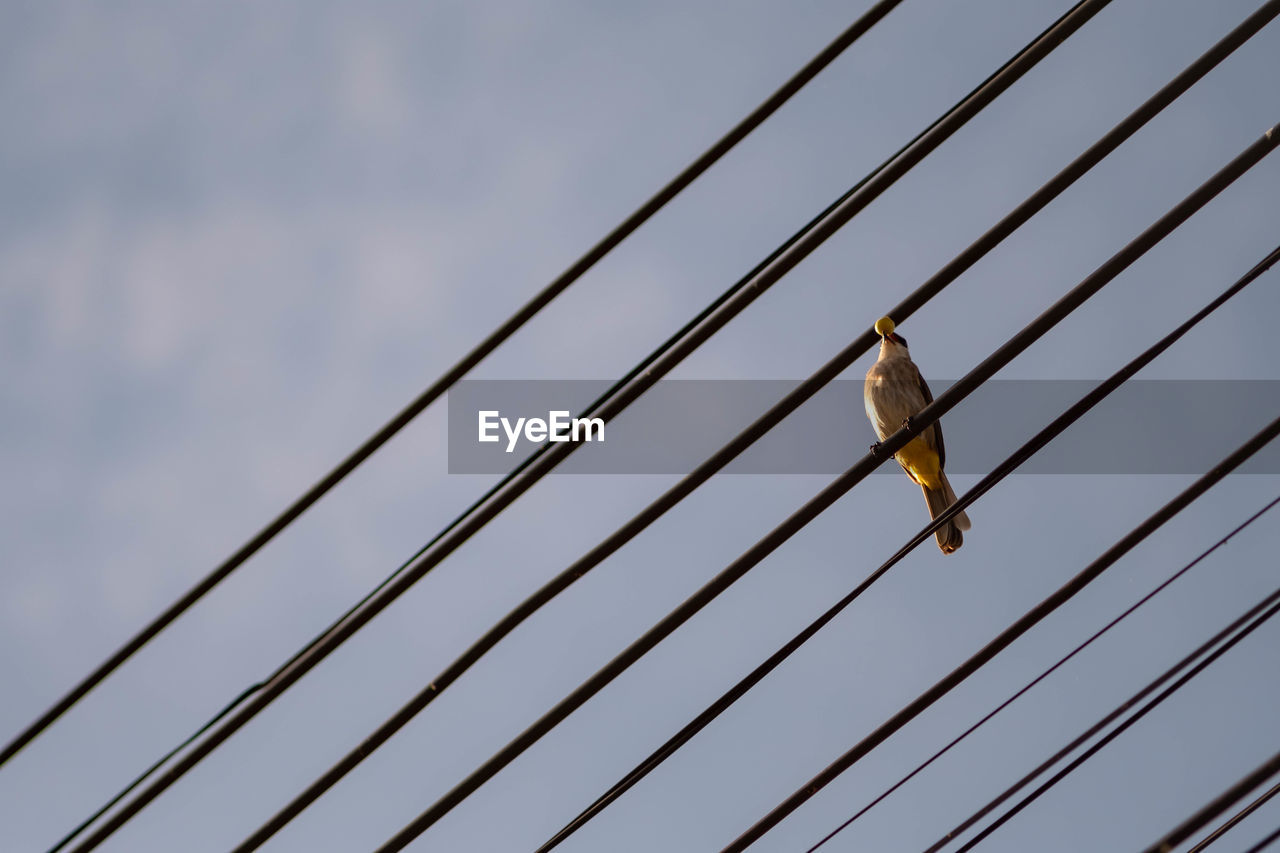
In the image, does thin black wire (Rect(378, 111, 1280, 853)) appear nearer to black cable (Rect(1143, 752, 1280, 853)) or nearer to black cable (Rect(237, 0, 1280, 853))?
black cable (Rect(237, 0, 1280, 853))

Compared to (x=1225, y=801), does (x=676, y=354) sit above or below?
above

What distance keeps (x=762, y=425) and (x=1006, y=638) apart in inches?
41.0

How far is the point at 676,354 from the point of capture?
4.22 meters

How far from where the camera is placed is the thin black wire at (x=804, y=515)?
3.87 m

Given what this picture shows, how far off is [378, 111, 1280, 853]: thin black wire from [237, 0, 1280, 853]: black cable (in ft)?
0.92

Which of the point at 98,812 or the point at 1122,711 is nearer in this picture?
the point at 1122,711

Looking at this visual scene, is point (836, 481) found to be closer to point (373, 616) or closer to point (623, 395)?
point (623, 395)

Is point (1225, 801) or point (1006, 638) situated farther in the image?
point (1006, 638)

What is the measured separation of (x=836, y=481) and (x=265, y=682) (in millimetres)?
2012

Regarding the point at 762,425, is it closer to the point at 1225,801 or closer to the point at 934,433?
the point at 1225,801

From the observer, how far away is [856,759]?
4.06 meters

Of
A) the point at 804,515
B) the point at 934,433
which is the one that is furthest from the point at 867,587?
the point at 934,433

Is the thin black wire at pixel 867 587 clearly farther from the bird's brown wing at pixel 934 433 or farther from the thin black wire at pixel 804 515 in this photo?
the bird's brown wing at pixel 934 433

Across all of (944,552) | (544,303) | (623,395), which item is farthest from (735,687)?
(944,552)
